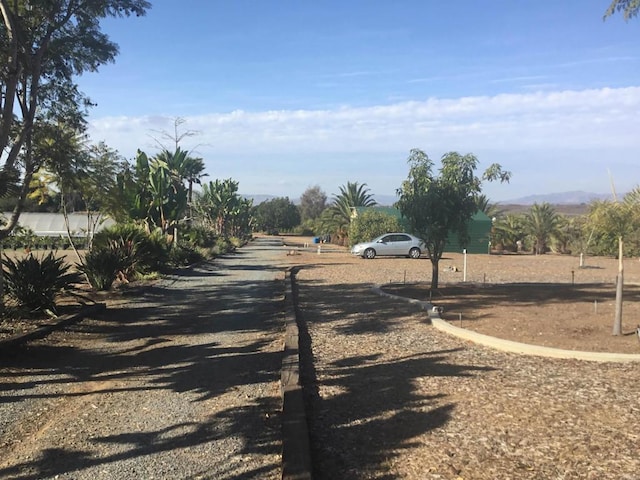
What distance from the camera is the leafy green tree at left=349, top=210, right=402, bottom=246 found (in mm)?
37938

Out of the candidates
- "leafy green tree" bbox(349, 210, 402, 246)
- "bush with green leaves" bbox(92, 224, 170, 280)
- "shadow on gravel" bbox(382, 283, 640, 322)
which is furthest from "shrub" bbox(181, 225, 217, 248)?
"shadow on gravel" bbox(382, 283, 640, 322)

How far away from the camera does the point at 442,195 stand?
42.5 ft

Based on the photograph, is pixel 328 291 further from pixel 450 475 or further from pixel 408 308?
pixel 450 475

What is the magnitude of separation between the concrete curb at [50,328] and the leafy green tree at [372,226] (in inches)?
1094

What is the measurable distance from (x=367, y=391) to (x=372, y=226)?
32.6 m

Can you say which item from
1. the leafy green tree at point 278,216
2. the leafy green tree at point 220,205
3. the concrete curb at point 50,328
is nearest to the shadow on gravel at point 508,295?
the concrete curb at point 50,328

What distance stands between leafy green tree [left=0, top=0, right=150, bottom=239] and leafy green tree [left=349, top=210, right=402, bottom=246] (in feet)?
90.6

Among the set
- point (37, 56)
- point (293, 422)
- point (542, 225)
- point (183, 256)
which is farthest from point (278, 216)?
point (293, 422)

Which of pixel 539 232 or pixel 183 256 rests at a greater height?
pixel 539 232

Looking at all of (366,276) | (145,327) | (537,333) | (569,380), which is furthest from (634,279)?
(145,327)

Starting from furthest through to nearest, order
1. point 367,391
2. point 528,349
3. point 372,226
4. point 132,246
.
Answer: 1. point 372,226
2. point 132,246
3. point 528,349
4. point 367,391

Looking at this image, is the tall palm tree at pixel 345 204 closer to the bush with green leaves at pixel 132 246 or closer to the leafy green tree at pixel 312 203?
the bush with green leaves at pixel 132 246

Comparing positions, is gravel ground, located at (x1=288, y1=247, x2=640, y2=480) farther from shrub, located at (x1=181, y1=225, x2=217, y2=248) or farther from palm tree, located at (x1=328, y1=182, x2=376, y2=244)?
palm tree, located at (x1=328, y1=182, x2=376, y2=244)

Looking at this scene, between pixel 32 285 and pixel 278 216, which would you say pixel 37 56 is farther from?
pixel 278 216
